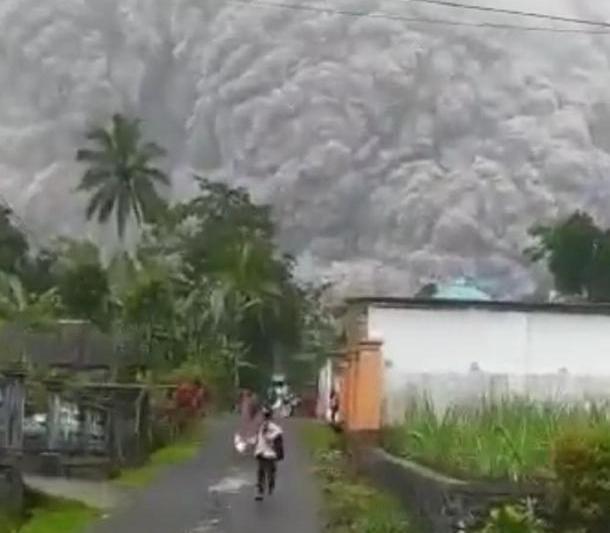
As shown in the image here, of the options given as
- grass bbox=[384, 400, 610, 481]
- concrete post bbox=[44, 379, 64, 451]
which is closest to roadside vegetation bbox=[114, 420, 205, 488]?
concrete post bbox=[44, 379, 64, 451]

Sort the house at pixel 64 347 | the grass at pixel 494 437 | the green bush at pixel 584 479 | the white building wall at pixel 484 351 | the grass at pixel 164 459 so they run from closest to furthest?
1. the green bush at pixel 584 479
2. the grass at pixel 494 437
3. the grass at pixel 164 459
4. the white building wall at pixel 484 351
5. the house at pixel 64 347

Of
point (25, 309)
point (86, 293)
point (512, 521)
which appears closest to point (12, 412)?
point (512, 521)

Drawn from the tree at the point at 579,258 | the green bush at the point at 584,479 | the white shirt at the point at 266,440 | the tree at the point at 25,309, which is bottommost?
the green bush at the point at 584,479

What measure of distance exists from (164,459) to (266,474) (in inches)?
355

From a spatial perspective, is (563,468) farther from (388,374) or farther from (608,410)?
(388,374)

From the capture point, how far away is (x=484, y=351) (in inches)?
1044

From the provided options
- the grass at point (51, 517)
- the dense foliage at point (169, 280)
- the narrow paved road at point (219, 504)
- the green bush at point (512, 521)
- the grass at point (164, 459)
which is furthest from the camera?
the dense foliage at point (169, 280)

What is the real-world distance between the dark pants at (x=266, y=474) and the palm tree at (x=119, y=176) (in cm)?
6220

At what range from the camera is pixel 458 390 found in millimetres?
24984

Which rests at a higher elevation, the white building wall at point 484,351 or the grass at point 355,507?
the white building wall at point 484,351

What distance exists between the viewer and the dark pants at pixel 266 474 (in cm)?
2202

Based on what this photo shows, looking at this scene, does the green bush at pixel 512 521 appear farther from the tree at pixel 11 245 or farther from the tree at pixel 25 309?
the tree at pixel 11 245

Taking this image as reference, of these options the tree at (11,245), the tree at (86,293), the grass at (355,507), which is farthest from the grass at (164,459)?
the tree at (11,245)

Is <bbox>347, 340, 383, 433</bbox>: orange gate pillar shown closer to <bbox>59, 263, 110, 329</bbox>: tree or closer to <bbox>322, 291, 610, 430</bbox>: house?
<bbox>322, 291, 610, 430</bbox>: house
